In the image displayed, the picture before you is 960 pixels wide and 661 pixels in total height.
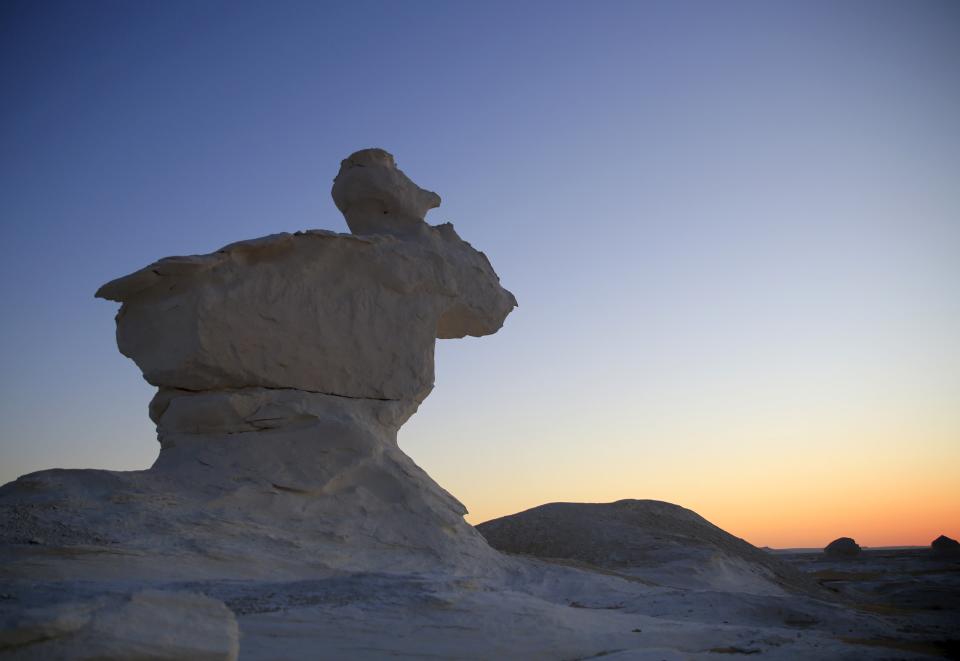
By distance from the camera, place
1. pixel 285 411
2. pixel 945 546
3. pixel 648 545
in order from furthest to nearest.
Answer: pixel 945 546 → pixel 648 545 → pixel 285 411

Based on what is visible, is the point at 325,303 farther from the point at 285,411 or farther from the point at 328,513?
the point at 328,513

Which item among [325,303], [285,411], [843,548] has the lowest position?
[843,548]

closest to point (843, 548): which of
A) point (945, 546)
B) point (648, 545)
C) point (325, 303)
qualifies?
point (945, 546)

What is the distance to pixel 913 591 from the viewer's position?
1639cm

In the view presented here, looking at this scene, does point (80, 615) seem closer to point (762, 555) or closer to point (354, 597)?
point (354, 597)

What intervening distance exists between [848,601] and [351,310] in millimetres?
11127

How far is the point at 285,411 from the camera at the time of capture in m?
10.6

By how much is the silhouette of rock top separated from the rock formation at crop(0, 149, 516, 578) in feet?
0.07

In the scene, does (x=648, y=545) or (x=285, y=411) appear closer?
(x=285, y=411)

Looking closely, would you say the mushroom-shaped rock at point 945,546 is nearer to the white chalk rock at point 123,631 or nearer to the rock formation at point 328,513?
the rock formation at point 328,513

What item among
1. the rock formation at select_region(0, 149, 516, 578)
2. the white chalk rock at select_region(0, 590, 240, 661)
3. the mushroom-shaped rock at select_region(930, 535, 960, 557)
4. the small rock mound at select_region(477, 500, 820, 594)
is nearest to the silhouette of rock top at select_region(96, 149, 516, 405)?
the rock formation at select_region(0, 149, 516, 578)

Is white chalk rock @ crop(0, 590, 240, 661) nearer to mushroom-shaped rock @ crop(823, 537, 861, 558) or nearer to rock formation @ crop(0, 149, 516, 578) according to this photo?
rock formation @ crop(0, 149, 516, 578)

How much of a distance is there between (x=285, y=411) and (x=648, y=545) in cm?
835

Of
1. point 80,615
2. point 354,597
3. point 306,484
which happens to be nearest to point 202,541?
point 306,484
